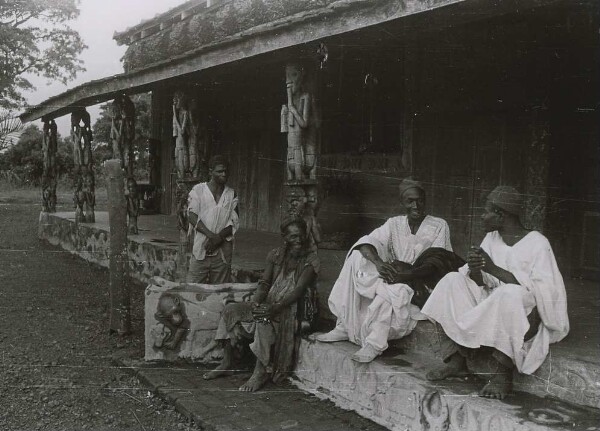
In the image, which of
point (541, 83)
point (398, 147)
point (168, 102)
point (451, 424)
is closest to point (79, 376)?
point (451, 424)

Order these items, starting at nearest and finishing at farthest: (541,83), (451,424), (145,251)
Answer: (451,424), (541,83), (145,251)

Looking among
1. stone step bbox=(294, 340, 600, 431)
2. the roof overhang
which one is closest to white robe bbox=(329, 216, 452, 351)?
stone step bbox=(294, 340, 600, 431)

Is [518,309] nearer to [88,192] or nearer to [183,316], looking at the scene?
[183,316]

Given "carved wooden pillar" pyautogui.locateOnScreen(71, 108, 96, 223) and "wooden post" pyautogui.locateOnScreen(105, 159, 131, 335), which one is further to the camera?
"carved wooden pillar" pyautogui.locateOnScreen(71, 108, 96, 223)

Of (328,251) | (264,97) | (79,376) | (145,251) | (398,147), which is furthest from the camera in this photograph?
(264,97)

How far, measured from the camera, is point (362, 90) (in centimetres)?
865

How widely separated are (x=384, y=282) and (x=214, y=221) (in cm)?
241

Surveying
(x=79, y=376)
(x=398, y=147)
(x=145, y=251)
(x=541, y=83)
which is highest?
(x=541, y=83)

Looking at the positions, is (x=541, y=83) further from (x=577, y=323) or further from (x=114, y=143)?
(x=114, y=143)

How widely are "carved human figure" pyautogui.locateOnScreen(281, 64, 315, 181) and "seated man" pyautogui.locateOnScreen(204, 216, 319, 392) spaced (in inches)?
23.6

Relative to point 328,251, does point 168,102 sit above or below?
above

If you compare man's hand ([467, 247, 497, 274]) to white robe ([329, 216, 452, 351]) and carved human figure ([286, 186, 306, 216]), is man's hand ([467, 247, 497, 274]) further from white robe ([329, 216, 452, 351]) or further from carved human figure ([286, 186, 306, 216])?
carved human figure ([286, 186, 306, 216])

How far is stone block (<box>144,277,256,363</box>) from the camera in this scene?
6.03 metres

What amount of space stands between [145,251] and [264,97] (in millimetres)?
3351
